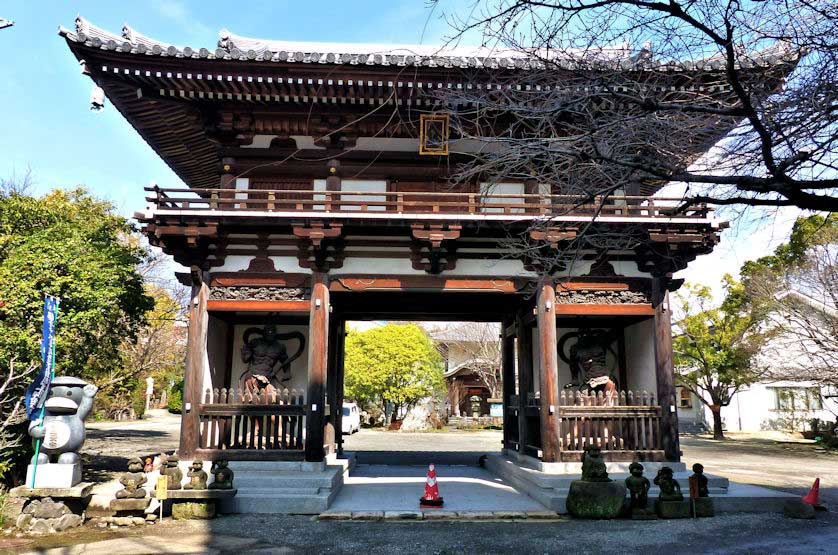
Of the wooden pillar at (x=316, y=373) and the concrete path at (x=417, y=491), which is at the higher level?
the wooden pillar at (x=316, y=373)

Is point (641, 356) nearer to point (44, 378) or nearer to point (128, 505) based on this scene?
point (128, 505)

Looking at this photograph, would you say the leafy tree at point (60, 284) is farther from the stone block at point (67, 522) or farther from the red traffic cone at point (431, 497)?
the red traffic cone at point (431, 497)

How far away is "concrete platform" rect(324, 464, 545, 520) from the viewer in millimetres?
9336

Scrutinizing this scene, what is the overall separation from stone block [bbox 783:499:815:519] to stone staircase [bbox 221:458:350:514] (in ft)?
23.9

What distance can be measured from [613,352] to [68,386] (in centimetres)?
1025

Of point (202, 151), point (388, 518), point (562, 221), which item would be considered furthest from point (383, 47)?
point (388, 518)

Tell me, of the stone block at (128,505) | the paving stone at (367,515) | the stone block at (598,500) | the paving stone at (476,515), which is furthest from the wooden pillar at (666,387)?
the stone block at (128,505)

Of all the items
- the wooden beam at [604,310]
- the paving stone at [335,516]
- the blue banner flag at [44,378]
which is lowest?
the paving stone at [335,516]

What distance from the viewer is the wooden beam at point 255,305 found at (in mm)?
10808

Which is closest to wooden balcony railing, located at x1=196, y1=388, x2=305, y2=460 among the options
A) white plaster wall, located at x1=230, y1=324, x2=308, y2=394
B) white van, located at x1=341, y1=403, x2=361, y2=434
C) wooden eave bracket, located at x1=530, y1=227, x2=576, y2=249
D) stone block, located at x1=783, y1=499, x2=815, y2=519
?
white plaster wall, located at x1=230, y1=324, x2=308, y2=394

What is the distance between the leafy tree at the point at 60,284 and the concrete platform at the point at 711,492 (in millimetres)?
8253

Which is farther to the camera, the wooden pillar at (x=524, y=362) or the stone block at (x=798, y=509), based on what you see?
the wooden pillar at (x=524, y=362)

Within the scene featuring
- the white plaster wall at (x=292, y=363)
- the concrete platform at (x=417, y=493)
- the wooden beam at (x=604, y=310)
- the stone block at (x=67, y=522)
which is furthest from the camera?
the white plaster wall at (x=292, y=363)

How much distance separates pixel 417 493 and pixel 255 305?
4614mm
